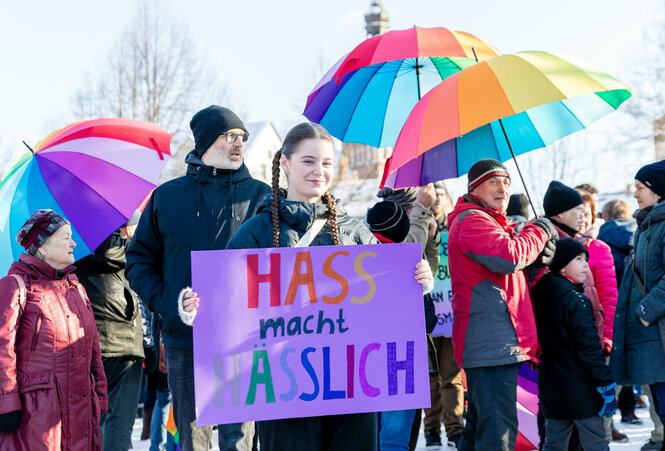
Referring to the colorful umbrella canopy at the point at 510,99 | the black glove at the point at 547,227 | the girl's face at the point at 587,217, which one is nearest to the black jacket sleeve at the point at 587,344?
the black glove at the point at 547,227

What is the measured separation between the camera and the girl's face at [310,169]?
9.84 feet

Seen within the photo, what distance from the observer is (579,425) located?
495 centimetres

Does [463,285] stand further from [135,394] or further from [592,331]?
[135,394]

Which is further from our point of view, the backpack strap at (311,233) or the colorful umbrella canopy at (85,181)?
the colorful umbrella canopy at (85,181)

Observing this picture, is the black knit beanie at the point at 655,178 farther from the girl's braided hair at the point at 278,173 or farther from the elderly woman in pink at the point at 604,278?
the girl's braided hair at the point at 278,173

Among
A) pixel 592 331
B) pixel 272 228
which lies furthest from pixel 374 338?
pixel 592 331

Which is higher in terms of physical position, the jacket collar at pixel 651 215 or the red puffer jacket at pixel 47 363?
the jacket collar at pixel 651 215

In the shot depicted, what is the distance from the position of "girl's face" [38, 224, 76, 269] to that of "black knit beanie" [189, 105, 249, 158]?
0.99 metres

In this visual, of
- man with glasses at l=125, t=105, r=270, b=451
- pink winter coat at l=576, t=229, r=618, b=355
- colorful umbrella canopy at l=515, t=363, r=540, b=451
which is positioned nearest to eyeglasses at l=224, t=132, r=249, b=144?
man with glasses at l=125, t=105, r=270, b=451

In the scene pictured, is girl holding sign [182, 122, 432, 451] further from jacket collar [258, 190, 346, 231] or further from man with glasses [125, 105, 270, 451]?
man with glasses [125, 105, 270, 451]

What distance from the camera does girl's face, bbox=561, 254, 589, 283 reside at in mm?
5043

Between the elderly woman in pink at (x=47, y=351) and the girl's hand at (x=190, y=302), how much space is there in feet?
5.69

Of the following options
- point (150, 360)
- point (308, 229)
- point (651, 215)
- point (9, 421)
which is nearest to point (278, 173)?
point (308, 229)

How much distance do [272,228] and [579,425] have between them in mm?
3077
